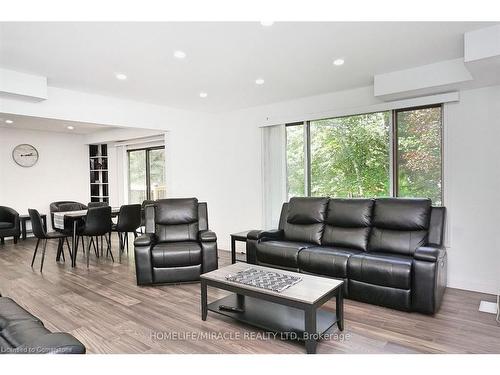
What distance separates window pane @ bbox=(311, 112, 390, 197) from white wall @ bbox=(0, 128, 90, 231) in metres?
6.16

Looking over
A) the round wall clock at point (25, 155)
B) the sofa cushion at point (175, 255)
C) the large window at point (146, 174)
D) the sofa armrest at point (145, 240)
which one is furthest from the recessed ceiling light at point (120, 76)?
the round wall clock at point (25, 155)

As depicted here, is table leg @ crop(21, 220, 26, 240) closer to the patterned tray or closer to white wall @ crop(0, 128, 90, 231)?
white wall @ crop(0, 128, 90, 231)

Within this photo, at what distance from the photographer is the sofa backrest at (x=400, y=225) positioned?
343 cm

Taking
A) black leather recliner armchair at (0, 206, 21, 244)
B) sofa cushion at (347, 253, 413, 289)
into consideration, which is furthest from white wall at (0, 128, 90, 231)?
sofa cushion at (347, 253, 413, 289)

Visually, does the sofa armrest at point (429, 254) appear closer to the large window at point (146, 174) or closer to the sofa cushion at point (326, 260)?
the sofa cushion at point (326, 260)

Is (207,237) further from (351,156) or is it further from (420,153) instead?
(420,153)

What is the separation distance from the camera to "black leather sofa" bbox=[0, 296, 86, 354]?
1.27m

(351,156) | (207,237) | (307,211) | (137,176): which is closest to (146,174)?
(137,176)

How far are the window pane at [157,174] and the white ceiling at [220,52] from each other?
3.08 m

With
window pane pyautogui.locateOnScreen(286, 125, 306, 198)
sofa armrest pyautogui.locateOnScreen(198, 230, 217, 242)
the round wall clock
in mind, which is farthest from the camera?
the round wall clock

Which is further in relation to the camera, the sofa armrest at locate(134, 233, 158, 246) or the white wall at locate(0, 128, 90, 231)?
the white wall at locate(0, 128, 90, 231)

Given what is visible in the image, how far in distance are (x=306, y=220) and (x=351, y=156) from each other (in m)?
1.16

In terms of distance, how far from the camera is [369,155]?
170 inches
